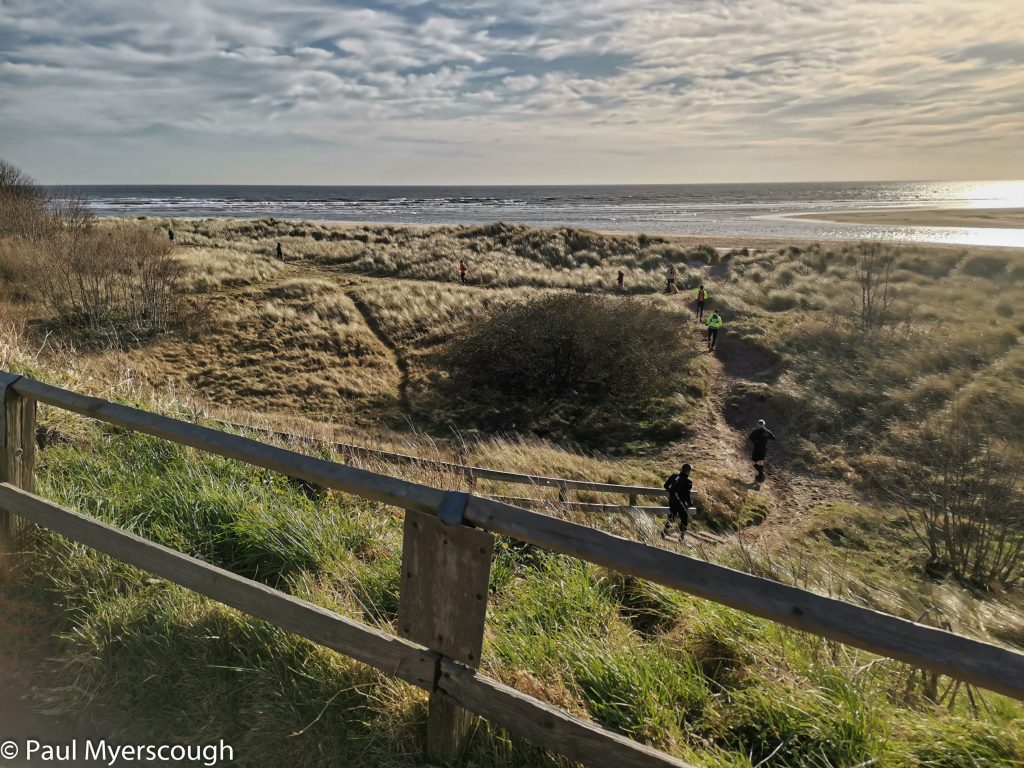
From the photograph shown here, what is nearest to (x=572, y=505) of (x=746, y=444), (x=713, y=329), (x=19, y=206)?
(x=746, y=444)

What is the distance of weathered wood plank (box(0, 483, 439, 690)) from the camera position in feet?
8.75

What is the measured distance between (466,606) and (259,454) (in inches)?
44.9

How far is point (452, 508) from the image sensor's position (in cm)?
254

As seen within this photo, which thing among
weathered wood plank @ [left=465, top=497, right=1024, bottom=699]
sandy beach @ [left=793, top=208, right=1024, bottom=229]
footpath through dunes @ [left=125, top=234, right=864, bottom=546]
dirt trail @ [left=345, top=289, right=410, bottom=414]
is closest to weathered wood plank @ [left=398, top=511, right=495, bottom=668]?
weathered wood plank @ [left=465, top=497, right=1024, bottom=699]

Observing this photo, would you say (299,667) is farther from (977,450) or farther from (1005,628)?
(977,450)

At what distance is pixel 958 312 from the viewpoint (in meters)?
28.8

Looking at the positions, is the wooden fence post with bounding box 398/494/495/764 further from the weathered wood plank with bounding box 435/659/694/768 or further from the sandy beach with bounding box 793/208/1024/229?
the sandy beach with bounding box 793/208/1024/229

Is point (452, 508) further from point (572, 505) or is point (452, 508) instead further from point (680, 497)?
point (680, 497)

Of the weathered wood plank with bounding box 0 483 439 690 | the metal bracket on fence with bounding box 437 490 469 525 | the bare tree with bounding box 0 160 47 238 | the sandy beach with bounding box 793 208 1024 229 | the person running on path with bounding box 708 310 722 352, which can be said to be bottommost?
the person running on path with bounding box 708 310 722 352

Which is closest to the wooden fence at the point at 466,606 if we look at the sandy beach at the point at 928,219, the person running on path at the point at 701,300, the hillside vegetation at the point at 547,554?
the hillside vegetation at the point at 547,554

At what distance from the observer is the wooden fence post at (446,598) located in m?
2.55

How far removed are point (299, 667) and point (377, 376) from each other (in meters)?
22.5

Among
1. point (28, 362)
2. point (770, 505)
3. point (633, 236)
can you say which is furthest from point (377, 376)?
point (633, 236)

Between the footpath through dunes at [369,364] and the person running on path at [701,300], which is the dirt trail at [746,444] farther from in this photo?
the person running on path at [701,300]
